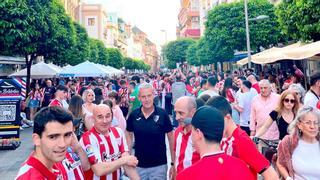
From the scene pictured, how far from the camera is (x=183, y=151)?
4.30 metres

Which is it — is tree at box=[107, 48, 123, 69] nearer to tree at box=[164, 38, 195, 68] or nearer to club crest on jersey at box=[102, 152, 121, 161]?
tree at box=[164, 38, 195, 68]

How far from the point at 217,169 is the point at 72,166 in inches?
58.6

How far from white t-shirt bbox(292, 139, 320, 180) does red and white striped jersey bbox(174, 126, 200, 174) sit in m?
1.12

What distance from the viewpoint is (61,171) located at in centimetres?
311

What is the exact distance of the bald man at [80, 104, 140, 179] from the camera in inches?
Answer: 149

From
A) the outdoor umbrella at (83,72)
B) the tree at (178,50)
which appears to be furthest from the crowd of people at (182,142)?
the tree at (178,50)

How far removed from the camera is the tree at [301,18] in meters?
14.5

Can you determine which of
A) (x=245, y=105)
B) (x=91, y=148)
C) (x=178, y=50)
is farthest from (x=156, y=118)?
(x=178, y=50)

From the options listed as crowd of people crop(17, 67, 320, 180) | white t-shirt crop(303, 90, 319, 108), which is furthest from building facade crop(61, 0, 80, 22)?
crowd of people crop(17, 67, 320, 180)

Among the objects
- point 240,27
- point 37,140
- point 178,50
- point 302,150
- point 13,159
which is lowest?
point 13,159

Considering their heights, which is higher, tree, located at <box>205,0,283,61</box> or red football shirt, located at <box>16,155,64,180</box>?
tree, located at <box>205,0,283,61</box>

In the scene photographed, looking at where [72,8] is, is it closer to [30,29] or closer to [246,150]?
[30,29]

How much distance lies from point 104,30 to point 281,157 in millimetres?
79379

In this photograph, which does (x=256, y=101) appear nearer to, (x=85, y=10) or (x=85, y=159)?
(x=85, y=159)
